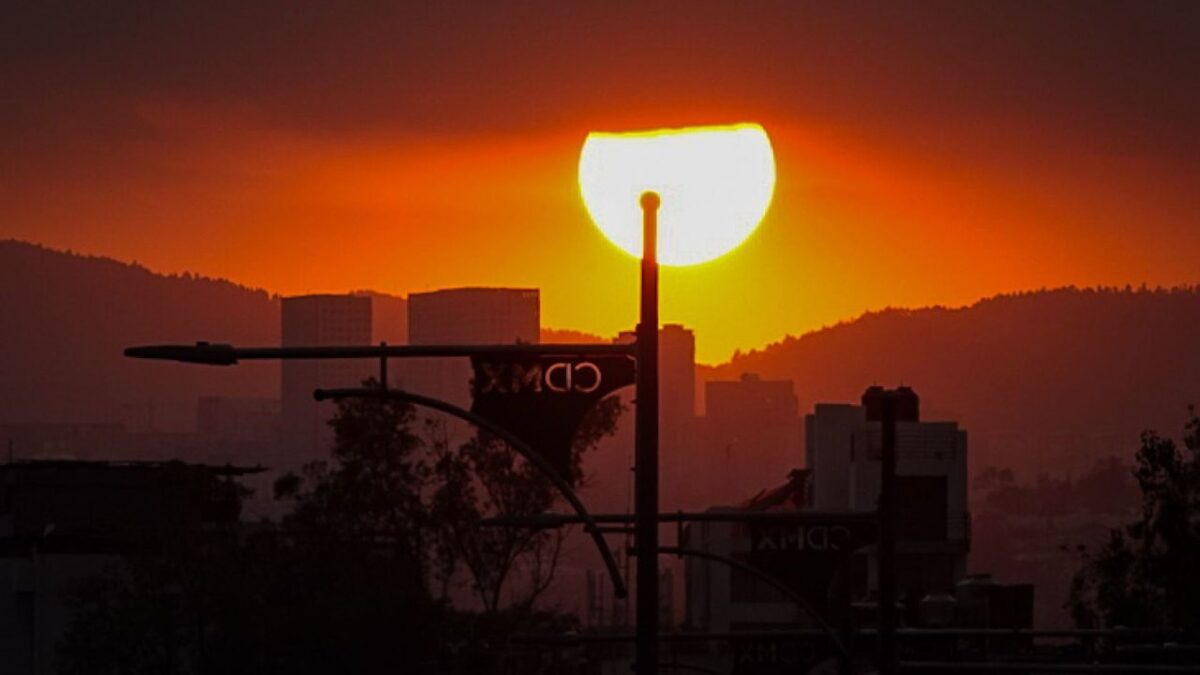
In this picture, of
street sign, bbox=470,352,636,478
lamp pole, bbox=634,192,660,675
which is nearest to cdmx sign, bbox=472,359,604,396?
street sign, bbox=470,352,636,478

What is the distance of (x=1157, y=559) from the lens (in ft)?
238

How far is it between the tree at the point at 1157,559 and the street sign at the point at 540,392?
1803 inches

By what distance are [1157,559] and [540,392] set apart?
49.6 metres

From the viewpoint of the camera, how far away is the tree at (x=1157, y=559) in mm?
71062

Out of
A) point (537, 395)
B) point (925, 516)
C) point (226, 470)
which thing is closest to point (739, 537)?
point (925, 516)

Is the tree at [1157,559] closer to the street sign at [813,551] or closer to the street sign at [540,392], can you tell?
the street sign at [813,551]

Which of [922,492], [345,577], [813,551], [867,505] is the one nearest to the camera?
[813,551]

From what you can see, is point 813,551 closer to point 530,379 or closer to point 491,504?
point 530,379

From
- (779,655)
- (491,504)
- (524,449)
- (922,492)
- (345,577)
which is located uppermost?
(922,492)

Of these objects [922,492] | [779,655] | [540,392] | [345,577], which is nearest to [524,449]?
[540,392]

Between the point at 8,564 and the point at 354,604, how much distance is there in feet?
51.7

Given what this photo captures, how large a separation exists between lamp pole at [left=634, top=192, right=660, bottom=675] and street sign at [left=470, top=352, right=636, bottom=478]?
0.69 ft

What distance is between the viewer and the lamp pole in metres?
24.4

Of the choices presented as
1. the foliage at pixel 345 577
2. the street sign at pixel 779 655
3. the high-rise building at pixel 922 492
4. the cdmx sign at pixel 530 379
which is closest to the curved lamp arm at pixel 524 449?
the cdmx sign at pixel 530 379
